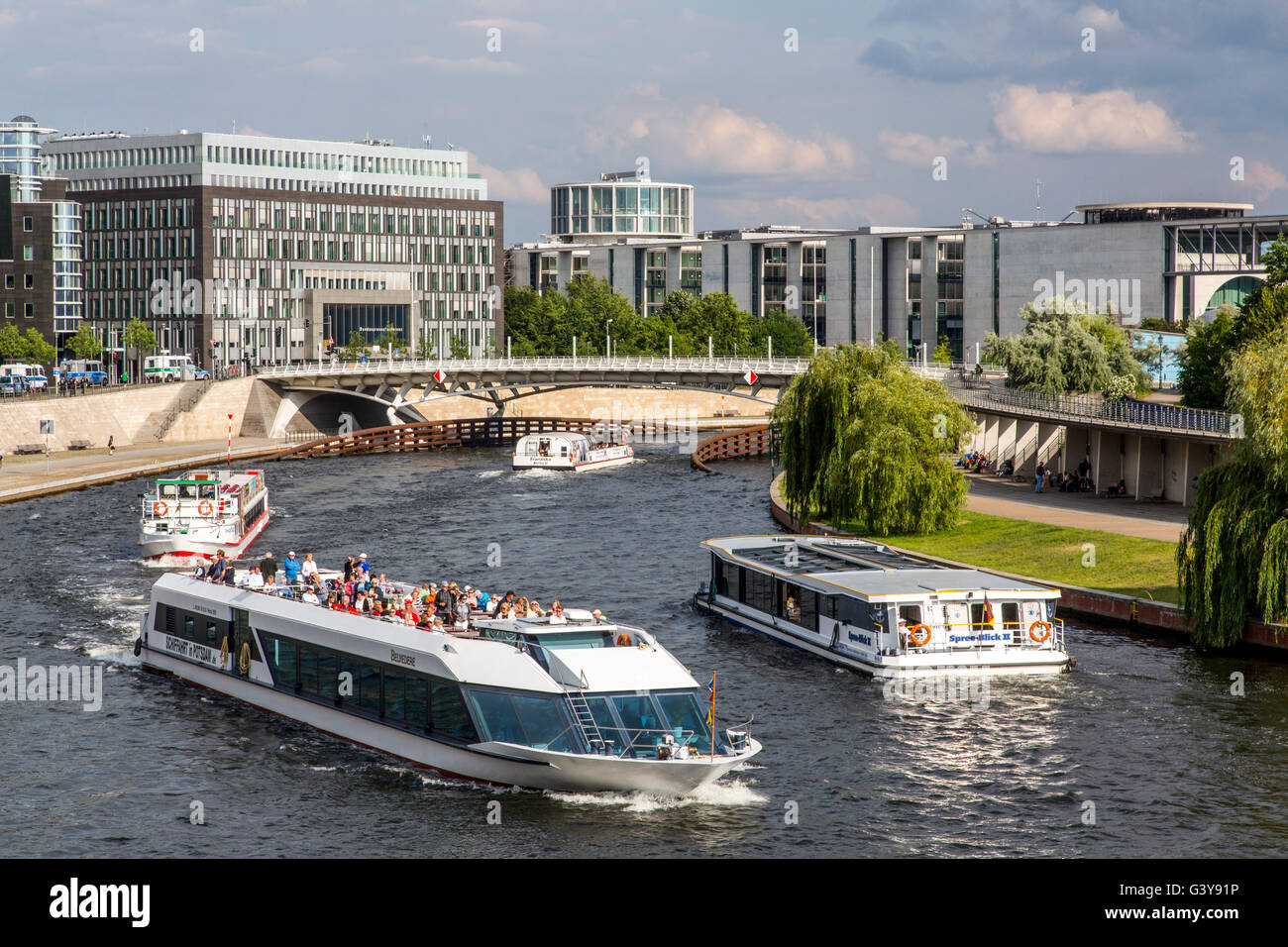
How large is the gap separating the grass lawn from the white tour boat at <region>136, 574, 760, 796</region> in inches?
864

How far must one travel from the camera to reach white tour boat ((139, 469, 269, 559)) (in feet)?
211

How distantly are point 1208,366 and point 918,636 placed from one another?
1882 inches

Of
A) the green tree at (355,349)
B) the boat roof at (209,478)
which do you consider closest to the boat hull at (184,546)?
the boat roof at (209,478)

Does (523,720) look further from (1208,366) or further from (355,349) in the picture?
(355,349)

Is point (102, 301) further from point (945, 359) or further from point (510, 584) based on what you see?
point (510, 584)

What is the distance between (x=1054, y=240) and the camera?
143750mm

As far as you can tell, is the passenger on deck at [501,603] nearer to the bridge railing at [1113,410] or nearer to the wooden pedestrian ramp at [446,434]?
the bridge railing at [1113,410]

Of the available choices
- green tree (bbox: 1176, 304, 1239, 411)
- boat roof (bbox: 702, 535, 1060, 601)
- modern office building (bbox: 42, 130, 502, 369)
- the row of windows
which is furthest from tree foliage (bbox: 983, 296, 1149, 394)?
modern office building (bbox: 42, 130, 502, 369)

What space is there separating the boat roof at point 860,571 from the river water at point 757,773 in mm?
2364

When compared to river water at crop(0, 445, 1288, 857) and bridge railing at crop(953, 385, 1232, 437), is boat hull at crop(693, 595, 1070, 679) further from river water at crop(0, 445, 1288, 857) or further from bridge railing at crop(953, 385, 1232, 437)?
bridge railing at crop(953, 385, 1232, 437)

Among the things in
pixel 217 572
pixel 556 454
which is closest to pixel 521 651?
pixel 217 572

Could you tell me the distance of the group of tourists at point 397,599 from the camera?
3750 cm

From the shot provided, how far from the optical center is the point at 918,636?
142 feet
